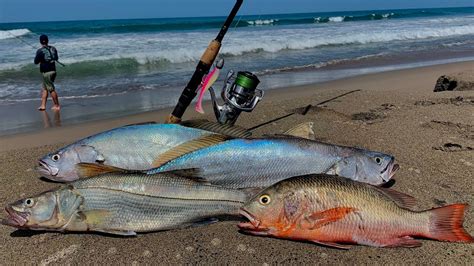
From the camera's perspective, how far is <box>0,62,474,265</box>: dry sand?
2.67 metres

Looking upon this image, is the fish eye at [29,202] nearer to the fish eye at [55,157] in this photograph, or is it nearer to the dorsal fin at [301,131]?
the fish eye at [55,157]

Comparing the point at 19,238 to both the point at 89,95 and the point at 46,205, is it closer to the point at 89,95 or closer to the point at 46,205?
the point at 46,205

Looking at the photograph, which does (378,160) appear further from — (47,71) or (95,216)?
(47,71)

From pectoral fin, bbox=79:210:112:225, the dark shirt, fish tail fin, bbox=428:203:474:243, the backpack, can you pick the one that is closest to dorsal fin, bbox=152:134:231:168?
pectoral fin, bbox=79:210:112:225

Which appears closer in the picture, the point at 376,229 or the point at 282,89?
the point at 376,229

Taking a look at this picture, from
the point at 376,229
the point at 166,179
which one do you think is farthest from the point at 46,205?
the point at 376,229

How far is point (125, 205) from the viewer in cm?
275

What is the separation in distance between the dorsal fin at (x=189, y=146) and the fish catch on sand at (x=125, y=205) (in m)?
0.34

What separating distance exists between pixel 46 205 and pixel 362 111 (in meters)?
4.55

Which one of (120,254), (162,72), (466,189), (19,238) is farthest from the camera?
(162,72)

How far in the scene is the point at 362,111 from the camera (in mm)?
6148

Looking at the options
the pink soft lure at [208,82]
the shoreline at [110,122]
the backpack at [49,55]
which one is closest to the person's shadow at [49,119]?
the shoreline at [110,122]

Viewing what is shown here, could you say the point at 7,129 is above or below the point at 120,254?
below

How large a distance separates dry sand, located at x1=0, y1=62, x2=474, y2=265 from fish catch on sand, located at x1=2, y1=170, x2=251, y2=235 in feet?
0.47
